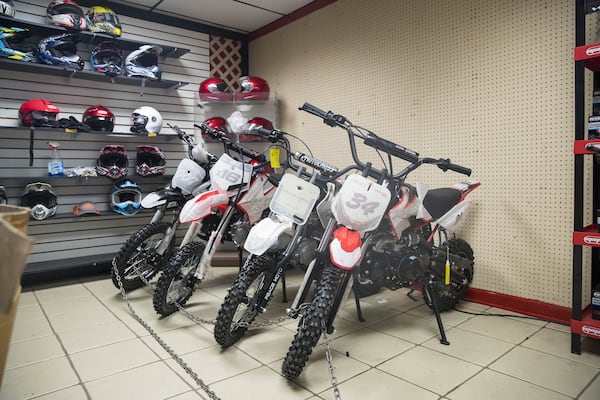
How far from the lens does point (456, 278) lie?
2795 mm

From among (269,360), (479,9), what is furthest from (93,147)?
(479,9)

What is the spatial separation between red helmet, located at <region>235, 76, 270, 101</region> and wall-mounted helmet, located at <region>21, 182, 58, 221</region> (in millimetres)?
2191

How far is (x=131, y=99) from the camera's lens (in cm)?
454

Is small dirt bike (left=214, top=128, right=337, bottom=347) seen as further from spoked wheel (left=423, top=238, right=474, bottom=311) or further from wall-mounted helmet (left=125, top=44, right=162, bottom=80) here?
wall-mounted helmet (left=125, top=44, right=162, bottom=80)

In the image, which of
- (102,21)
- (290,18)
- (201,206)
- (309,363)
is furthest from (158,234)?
(290,18)

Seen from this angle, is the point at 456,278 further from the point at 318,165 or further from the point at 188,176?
the point at 188,176

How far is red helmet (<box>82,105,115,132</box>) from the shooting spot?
392cm

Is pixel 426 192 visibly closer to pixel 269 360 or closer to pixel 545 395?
pixel 545 395

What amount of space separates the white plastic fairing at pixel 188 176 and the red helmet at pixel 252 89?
5.36 ft

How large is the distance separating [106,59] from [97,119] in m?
0.66

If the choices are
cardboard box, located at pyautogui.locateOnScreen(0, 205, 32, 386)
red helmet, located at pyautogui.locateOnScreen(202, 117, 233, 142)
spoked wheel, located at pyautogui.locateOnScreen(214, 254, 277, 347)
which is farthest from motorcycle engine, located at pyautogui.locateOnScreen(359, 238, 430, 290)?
red helmet, located at pyautogui.locateOnScreen(202, 117, 233, 142)

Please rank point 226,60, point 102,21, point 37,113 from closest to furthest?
point 37,113 → point 102,21 → point 226,60

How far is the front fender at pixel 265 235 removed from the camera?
2.17 m

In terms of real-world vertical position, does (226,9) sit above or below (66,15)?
above
